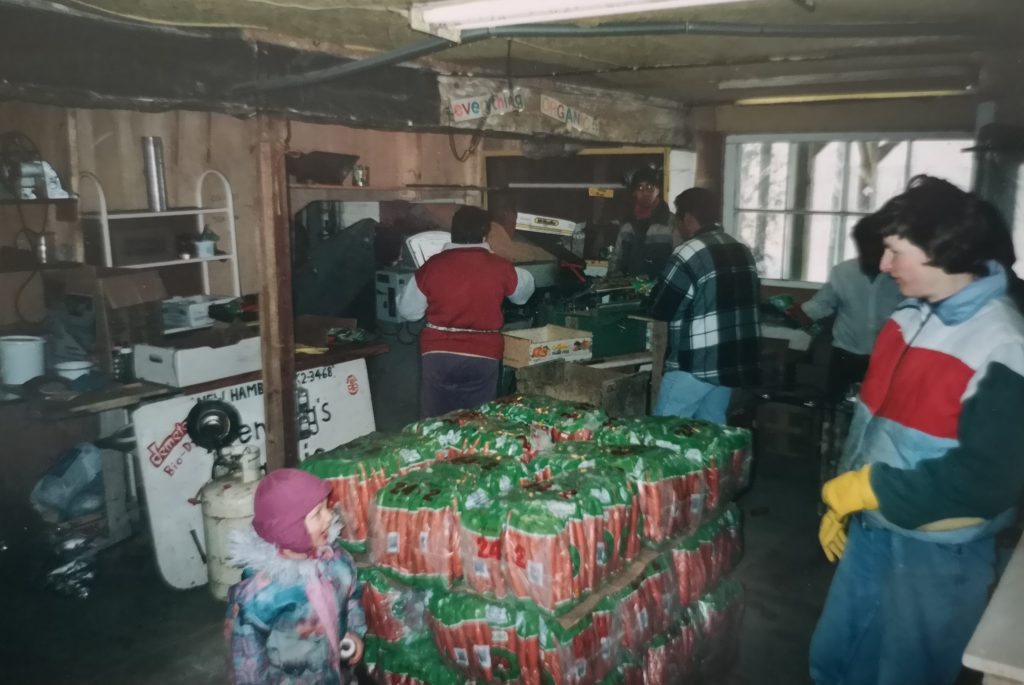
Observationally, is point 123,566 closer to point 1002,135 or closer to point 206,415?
point 206,415

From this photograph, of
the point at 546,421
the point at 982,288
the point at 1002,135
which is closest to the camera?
the point at 982,288

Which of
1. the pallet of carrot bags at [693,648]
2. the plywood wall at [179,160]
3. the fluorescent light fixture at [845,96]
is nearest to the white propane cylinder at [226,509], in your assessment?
the plywood wall at [179,160]

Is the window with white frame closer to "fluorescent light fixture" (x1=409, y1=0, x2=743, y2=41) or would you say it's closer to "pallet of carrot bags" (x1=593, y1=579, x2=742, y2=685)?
"pallet of carrot bags" (x1=593, y1=579, x2=742, y2=685)

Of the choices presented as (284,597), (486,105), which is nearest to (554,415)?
(284,597)

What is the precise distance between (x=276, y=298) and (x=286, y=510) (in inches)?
75.1

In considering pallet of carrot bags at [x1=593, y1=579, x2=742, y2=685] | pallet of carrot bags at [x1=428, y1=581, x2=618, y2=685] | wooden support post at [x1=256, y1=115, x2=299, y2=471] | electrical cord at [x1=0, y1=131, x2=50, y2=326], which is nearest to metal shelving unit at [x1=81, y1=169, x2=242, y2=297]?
electrical cord at [x1=0, y1=131, x2=50, y2=326]

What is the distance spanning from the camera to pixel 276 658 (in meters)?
2.26

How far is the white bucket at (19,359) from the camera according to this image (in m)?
4.43

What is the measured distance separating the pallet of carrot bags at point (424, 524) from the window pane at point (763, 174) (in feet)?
17.0

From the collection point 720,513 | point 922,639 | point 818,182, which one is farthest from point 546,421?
point 818,182

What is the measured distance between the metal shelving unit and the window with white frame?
440 cm

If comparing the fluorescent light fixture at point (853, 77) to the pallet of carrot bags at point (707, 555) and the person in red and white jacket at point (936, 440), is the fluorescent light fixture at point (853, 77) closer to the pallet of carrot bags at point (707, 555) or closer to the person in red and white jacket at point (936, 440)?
the person in red and white jacket at point (936, 440)

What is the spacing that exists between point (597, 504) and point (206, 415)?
94.4 inches

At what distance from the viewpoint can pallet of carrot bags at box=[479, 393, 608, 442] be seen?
3342 millimetres
